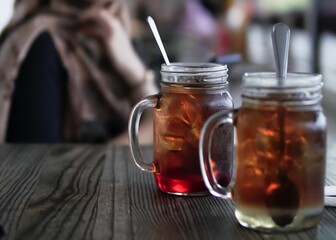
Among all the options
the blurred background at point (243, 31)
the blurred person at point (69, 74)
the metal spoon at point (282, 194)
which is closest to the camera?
the metal spoon at point (282, 194)

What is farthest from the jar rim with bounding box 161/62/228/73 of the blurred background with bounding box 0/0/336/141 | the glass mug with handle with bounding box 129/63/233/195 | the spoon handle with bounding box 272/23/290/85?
the blurred background with bounding box 0/0/336/141

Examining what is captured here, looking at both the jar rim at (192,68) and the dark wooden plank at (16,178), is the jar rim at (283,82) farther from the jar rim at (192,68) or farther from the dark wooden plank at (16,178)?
the dark wooden plank at (16,178)

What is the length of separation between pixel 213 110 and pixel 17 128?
0.92 meters

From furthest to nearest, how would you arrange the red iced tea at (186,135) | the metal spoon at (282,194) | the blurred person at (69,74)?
the blurred person at (69,74) < the red iced tea at (186,135) < the metal spoon at (282,194)

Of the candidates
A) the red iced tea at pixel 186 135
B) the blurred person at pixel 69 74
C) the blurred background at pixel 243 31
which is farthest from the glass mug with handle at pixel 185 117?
the blurred background at pixel 243 31

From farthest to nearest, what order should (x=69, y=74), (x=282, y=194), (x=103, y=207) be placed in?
(x=69, y=74), (x=103, y=207), (x=282, y=194)

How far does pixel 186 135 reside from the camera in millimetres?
832

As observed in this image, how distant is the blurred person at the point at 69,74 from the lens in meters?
1.65

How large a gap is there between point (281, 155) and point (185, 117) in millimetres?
182

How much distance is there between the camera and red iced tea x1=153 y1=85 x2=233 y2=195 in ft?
2.72

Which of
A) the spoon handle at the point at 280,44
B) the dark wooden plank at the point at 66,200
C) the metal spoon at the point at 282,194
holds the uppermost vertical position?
the spoon handle at the point at 280,44

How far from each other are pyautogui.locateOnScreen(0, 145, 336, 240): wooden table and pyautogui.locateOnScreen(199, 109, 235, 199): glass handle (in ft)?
0.12

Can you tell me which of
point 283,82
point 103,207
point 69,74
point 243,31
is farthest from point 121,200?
point 243,31

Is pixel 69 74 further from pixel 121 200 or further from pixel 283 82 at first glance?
pixel 283 82
